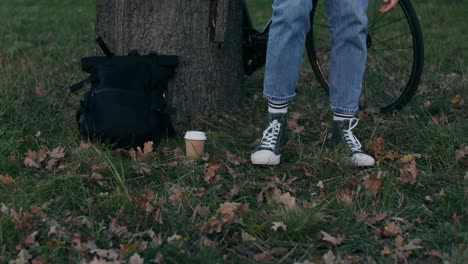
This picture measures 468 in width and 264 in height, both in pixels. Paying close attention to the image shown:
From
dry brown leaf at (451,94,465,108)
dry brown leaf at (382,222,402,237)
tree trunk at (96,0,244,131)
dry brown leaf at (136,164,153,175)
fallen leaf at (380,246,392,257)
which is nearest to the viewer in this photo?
fallen leaf at (380,246,392,257)

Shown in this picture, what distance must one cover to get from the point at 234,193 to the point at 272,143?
457 mm

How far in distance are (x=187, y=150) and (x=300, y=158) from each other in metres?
0.53

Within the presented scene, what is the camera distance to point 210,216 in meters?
2.61

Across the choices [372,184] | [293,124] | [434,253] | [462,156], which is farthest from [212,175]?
[462,156]

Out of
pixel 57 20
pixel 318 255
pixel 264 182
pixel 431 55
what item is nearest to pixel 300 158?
pixel 264 182

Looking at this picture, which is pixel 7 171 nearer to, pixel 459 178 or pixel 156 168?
pixel 156 168

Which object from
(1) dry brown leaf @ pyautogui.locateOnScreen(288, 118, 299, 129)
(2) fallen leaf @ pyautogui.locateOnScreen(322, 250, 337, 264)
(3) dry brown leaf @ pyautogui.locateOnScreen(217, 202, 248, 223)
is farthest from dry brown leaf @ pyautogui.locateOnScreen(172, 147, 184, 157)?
(2) fallen leaf @ pyautogui.locateOnScreen(322, 250, 337, 264)

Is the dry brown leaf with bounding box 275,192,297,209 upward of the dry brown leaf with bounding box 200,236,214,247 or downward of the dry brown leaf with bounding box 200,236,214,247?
upward

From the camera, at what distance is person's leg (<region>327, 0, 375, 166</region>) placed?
3.07 meters

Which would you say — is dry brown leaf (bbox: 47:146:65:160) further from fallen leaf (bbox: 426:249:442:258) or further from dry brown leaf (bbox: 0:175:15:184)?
fallen leaf (bbox: 426:249:442:258)

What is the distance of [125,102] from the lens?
3.27 metres

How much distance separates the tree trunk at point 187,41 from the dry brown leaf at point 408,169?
1156 mm

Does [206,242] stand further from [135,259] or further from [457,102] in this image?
[457,102]

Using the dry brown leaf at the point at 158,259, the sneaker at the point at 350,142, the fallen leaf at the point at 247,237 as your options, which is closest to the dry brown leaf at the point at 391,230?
the fallen leaf at the point at 247,237
